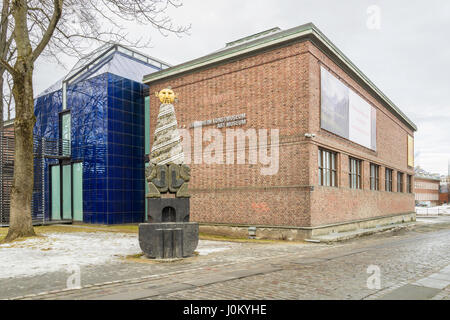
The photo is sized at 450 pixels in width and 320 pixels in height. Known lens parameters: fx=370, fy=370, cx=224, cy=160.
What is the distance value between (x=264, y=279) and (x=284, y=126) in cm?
1097


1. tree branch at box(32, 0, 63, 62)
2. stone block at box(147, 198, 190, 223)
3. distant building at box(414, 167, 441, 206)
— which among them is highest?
tree branch at box(32, 0, 63, 62)

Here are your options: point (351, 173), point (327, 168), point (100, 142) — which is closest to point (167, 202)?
point (327, 168)

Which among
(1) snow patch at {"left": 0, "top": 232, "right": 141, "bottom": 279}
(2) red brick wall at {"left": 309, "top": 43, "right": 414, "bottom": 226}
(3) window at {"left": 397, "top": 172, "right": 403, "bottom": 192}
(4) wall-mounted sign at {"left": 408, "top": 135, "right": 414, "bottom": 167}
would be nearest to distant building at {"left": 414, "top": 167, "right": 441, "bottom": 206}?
(4) wall-mounted sign at {"left": 408, "top": 135, "right": 414, "bottom": 167}

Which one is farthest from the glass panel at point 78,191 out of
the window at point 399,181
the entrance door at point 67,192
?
the window at point 399,181

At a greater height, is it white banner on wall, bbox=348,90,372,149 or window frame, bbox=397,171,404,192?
white banner on wall, bbox=348,90,372,149

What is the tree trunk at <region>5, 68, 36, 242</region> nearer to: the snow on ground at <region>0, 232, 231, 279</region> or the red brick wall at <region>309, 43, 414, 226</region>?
the snow on ground at <region>0, 232, 231, 279</region>

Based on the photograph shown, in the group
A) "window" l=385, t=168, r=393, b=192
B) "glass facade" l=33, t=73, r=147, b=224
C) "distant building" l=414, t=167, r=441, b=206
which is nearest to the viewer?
"glass facade" l=33, t=73, r=147, b=224

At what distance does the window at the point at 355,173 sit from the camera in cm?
2222

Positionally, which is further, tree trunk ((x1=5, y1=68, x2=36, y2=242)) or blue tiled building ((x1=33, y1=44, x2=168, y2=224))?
blue tiled building ((x1=33, y1=44, x2=168, y2=224))

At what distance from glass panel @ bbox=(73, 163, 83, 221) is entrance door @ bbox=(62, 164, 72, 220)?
503mm

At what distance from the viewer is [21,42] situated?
592 inches

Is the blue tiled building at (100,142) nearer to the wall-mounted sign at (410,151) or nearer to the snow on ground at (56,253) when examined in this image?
the snow on ground at (56,253)

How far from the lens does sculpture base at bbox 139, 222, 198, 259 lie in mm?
10914

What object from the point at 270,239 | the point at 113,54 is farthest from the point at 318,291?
the point at 113,54
